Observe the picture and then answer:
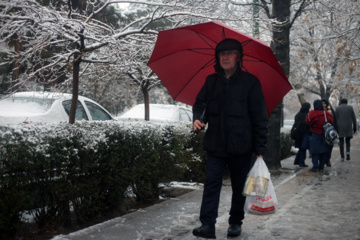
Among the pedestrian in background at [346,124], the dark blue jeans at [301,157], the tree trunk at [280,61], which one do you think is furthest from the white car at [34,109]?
the pedestrian in background at [346,124]

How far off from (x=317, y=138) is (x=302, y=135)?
1549 mm

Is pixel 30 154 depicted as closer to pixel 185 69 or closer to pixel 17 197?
pixel 17 197

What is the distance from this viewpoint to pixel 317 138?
1043cm

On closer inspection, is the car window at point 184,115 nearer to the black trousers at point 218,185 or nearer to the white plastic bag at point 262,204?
the black trousers at point 218,185

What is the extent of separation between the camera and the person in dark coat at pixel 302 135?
11.7 metres

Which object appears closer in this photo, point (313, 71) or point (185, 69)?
point (185, 69)

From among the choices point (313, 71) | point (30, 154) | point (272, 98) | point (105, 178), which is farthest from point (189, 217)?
point (313, 71)

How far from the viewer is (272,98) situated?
5086 millimetres

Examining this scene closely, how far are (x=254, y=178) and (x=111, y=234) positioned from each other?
1.63 metres

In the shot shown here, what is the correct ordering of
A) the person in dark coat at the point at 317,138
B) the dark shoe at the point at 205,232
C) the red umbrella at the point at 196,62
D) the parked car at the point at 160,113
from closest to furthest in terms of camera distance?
the dark shoe at the point at 205,232, the red umbrella at the point at 196,62, the person in dark coat at the point at 317,138, the parked car at the point at 160,113

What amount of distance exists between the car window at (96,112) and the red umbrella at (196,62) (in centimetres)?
463

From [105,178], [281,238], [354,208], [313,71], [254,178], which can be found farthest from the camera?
[313,71]

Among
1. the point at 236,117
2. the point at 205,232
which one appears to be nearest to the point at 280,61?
the point at 236,117

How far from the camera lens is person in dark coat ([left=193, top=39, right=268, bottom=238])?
4211mm
